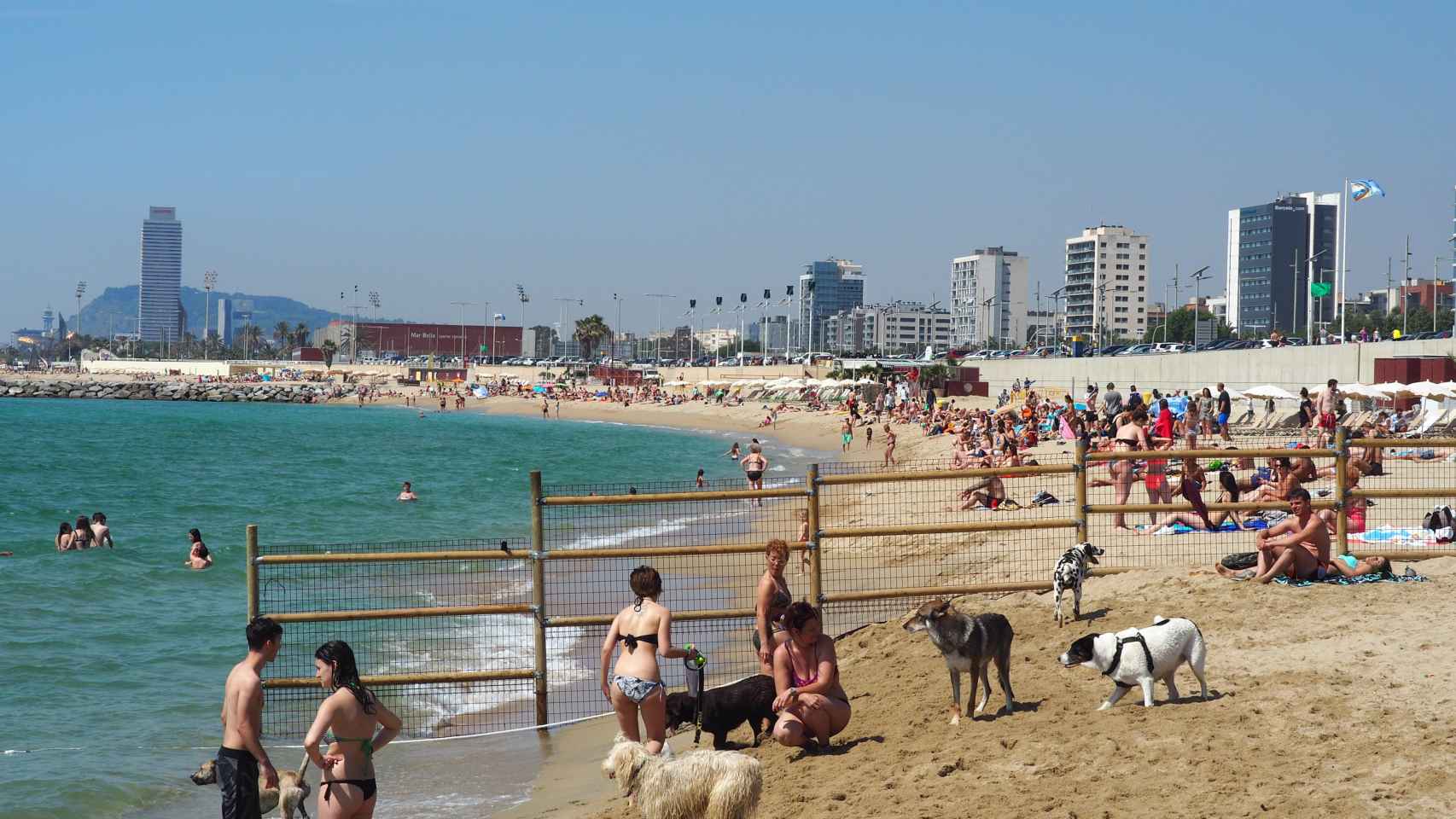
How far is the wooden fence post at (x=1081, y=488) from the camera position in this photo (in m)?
10.0

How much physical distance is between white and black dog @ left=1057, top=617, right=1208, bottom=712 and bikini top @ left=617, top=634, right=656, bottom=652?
2.58 metres

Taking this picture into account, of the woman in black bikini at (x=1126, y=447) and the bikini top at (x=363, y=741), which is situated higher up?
the woman in black bikini at (x=1126, y=447)

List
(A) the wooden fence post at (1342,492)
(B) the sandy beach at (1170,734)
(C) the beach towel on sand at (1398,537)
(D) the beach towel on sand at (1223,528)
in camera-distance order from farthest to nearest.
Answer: (D) the beach towel on sand at (1223,528), (C) the beach towel on sand at (1398,537), (A) the wooden fence post at (1342,492), (B) the sandy beach at (1170,734)

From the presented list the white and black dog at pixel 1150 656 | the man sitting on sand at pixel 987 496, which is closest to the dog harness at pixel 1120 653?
the white and black dog at pixel 1150 656

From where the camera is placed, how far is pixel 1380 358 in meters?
36.6

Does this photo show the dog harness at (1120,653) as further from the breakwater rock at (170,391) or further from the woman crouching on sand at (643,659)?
the breakwater rock at (170,391)

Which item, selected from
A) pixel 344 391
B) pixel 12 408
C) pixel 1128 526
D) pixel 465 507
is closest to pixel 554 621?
pixel 1128 526

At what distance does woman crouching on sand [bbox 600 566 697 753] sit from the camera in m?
6.89

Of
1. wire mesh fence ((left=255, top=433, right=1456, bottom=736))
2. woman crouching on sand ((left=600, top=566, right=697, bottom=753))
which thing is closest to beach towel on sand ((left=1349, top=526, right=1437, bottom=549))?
Result: wire mesh fence ((left=255, top=433, right=1456, bottom=736))

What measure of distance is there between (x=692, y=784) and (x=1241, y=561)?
6068mm

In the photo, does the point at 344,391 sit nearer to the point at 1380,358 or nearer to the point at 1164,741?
the point at 1380,358

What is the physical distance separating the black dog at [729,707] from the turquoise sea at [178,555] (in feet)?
4.87

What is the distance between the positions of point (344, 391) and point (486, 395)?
2526cm

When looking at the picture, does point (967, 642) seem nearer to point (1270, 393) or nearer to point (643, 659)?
point (643, 659)
